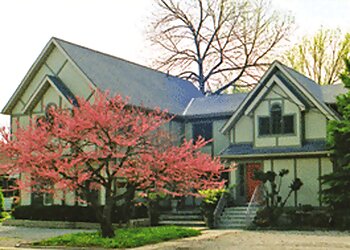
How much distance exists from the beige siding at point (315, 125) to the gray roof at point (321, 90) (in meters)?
0.73

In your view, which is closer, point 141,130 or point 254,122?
point 141,130

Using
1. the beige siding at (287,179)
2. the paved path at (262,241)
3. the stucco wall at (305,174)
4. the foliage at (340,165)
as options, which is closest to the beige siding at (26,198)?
the paved path at (262,241)

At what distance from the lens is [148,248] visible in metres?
20.3

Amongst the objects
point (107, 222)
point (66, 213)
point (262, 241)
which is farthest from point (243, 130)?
point (107, 222)

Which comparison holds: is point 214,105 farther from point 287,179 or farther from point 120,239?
point 120,239

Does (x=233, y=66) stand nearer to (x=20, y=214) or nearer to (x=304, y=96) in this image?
(x=304, y=96)

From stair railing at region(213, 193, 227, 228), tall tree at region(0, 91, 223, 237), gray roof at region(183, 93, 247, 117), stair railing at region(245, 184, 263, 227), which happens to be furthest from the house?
tall tree at region(0, 91, 223, 237)

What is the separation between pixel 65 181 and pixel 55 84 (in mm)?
11100

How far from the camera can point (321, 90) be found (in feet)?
110

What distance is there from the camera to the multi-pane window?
31031mm

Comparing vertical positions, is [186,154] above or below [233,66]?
below

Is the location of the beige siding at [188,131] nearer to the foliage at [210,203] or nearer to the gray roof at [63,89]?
the foliage at [210,203]

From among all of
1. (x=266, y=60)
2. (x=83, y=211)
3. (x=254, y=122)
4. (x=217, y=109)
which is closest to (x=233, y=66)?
(x=266, y=60)

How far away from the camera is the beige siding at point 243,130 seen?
32.2 metres
